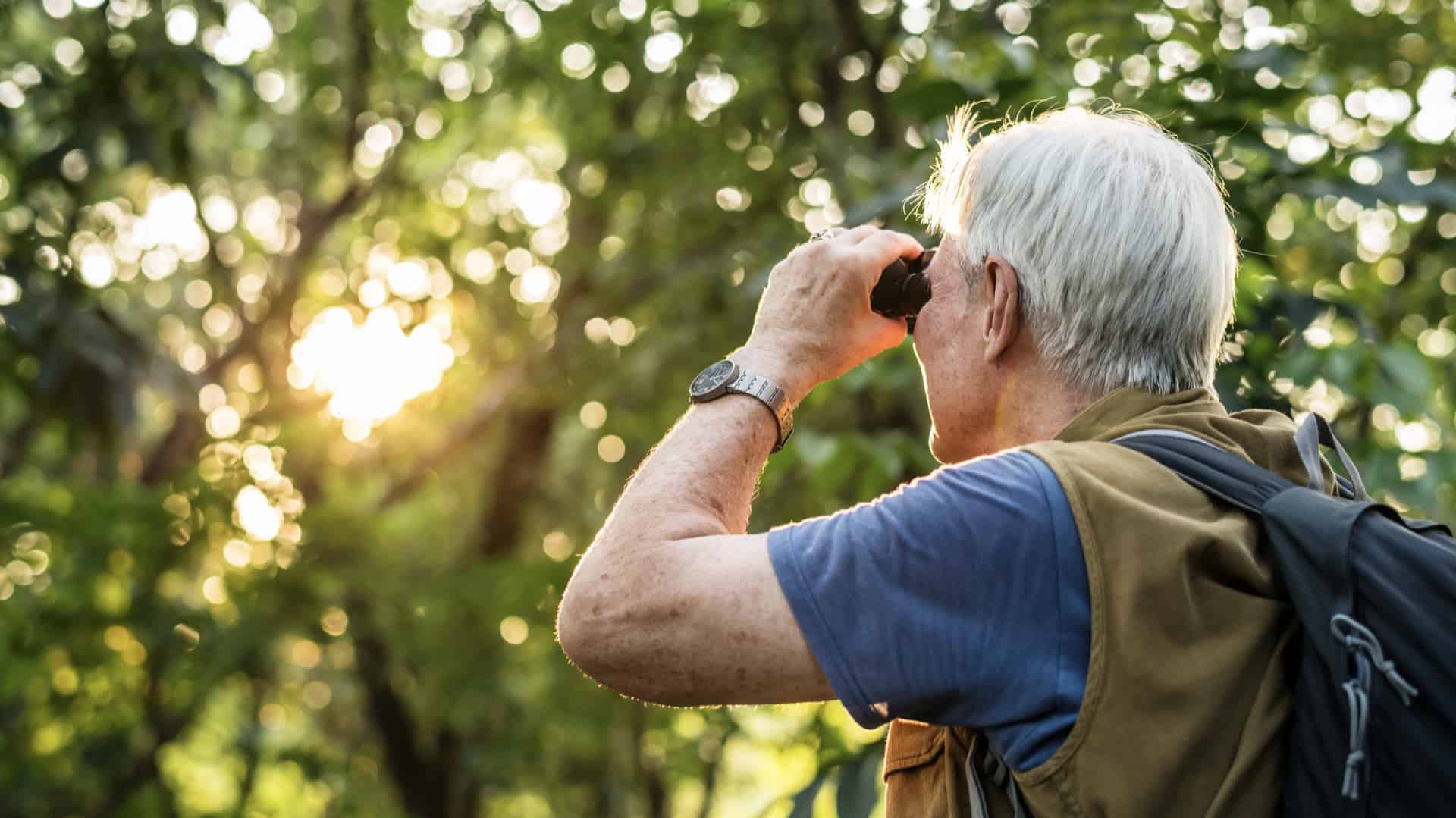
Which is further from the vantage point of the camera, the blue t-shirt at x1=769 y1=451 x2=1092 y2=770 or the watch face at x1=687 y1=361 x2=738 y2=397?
the watch face at x1=687 y1=361 x2=738 y2=397

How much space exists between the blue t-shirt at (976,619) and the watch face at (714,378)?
0.38 meters

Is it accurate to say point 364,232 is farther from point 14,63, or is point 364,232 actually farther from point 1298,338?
point 1298,338

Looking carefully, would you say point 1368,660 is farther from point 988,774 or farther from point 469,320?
point 469,320

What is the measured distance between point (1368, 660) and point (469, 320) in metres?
6.83

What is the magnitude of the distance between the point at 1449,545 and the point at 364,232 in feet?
23.8

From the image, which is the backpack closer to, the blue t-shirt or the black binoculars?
the blue t-shirt

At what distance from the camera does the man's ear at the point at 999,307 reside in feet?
4.88

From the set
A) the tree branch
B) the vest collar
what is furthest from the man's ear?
the tree branch

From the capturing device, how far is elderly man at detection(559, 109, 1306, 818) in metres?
1.18

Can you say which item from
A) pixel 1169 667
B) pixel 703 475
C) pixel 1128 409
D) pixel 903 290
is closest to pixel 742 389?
pixel 703 475

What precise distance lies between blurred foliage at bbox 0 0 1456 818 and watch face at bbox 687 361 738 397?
38.6 inches

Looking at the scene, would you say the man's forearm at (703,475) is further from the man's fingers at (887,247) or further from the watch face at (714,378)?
the man's fingers at (887,247)

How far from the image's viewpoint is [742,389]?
5.06 ft

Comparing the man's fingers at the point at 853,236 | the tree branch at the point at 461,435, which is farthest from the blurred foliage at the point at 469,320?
the man's fingers at the point at 853,236
